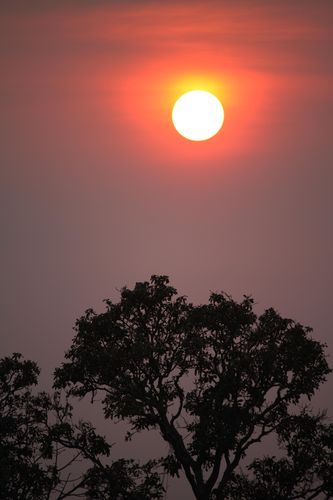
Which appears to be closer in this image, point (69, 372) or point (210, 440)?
point (210, 440)

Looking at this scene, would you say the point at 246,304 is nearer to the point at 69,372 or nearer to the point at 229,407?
the point at 229,407

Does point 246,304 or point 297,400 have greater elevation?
point 246,304

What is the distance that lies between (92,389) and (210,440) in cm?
703

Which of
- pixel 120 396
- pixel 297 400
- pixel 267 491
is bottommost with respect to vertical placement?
pixel 267 491

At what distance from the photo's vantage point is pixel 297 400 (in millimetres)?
33938

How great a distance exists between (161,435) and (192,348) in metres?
4.74

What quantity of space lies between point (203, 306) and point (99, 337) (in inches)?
220

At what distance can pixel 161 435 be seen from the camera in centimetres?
3419

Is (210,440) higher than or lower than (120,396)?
lower

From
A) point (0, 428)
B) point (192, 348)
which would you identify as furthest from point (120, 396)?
point (0, 428)

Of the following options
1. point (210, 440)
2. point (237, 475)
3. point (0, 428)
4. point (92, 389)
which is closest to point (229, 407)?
point (210, 440)

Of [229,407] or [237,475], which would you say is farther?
[237,475]

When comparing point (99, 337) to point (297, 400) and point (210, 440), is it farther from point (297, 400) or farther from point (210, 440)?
point (297, 400)

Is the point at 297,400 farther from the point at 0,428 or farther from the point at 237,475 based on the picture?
the point at 0,428
